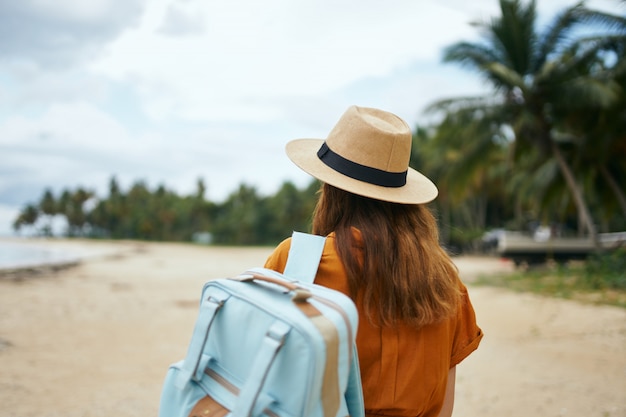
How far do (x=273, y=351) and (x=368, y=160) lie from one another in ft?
1.95

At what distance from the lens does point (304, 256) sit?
1.15 meters

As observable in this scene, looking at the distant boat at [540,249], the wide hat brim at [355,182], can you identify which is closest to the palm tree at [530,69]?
the distant boat at [540,249]

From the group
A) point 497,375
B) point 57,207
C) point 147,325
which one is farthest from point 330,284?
point 57,207

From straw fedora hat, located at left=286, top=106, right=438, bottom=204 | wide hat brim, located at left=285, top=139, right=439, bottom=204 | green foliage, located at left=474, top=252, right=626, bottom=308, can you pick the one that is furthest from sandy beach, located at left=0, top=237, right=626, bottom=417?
straw fedora hat, located at left=286, top=106, right=438, bottom=204

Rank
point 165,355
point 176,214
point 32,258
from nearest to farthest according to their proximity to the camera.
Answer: point 165,355 < point 32,258 < point 176,214

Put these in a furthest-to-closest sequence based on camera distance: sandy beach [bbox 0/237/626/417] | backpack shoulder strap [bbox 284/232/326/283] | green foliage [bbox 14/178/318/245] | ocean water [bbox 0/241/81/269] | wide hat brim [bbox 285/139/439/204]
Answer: green foliage [bbox 14/178/318/245], ocean water [bbox 0/241/81/269], sandy beach [bbox 0/237/626/417], wide hat brim [bbox 285/139/439/204], backpack shoulder strap [bbox 284/232/326/283]

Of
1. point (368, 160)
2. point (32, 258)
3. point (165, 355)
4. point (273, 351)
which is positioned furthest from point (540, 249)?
point (32, 258)

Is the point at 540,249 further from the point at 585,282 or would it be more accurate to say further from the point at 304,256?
the point at 304,256

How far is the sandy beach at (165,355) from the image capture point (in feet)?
13.3

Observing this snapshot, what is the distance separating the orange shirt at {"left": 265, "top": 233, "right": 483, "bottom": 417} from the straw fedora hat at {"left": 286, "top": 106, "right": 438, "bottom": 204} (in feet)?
0.63

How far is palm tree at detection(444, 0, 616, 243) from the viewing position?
1123 cm

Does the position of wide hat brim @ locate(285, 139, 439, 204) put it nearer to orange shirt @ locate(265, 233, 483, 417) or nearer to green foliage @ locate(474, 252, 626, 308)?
orange shirt @ locate(265, 233, 483, 417)

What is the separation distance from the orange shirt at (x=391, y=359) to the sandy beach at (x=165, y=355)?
3122 mm

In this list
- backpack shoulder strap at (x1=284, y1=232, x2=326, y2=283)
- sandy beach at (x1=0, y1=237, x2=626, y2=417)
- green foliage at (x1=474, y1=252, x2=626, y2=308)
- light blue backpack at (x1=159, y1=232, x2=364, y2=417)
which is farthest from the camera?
green foliage at (x1=474, y1=252, x2=626, y2=308)
